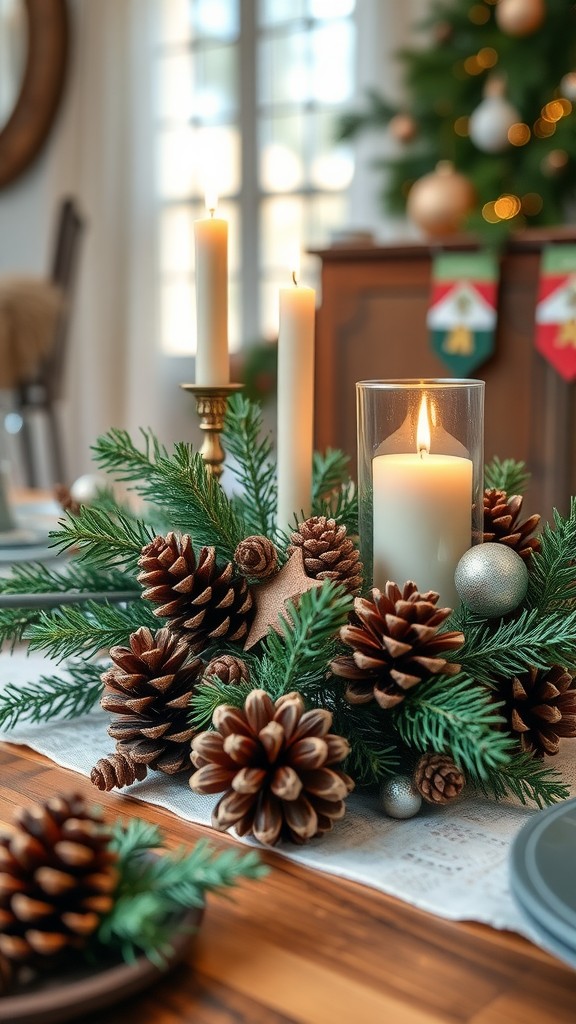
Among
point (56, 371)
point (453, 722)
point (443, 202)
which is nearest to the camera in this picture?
point (453, 722)

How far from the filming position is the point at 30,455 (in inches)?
141

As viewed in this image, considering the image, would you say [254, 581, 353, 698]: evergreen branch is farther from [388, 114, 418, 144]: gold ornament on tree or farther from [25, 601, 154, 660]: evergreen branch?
[388, 114, 418, 144]: gold ornament on tree

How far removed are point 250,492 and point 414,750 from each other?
0.21 metres

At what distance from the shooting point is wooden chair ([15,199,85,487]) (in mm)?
3293

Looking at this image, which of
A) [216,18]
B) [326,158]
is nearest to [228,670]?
[326,158]

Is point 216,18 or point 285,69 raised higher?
point 216,18

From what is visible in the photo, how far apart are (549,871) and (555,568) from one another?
20cm

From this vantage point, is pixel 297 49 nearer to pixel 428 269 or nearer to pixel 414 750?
pixel 428 269

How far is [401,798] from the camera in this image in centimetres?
48

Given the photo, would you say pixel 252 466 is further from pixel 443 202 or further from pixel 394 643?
pixel 443 202

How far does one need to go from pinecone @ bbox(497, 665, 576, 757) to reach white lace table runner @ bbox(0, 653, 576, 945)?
0.10 feet

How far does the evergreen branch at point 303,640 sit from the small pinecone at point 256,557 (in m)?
0.03

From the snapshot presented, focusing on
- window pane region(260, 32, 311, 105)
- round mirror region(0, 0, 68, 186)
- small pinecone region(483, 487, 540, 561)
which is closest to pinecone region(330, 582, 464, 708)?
small pinecone region(483, 487, 540, 561)

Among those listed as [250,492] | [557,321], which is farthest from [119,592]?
[557,321]
